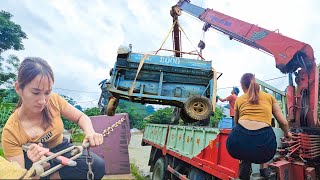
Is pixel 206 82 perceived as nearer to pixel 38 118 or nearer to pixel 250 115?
pixel 250 115

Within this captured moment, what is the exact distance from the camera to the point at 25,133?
192cm

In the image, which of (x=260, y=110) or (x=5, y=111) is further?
(x=260, y=110)

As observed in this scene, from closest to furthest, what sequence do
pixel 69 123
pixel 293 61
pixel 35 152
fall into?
pixel 35 152 → pixel 69 123 → pixel 293 61

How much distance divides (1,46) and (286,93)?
4.76 metres

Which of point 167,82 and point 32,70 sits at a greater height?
point 167,82

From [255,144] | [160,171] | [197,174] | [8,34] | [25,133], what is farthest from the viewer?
[160,171]

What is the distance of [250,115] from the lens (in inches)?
128

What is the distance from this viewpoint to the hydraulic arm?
5.23 m

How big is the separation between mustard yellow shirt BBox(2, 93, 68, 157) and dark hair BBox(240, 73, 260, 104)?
2039 mm

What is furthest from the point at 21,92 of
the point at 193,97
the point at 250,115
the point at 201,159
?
the point at 193,97

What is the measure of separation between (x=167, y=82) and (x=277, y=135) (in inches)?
138

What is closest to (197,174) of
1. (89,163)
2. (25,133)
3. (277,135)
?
(277,135)

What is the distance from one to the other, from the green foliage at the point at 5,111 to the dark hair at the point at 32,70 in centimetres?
19

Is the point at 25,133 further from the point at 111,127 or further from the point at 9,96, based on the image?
the point at 111,127
